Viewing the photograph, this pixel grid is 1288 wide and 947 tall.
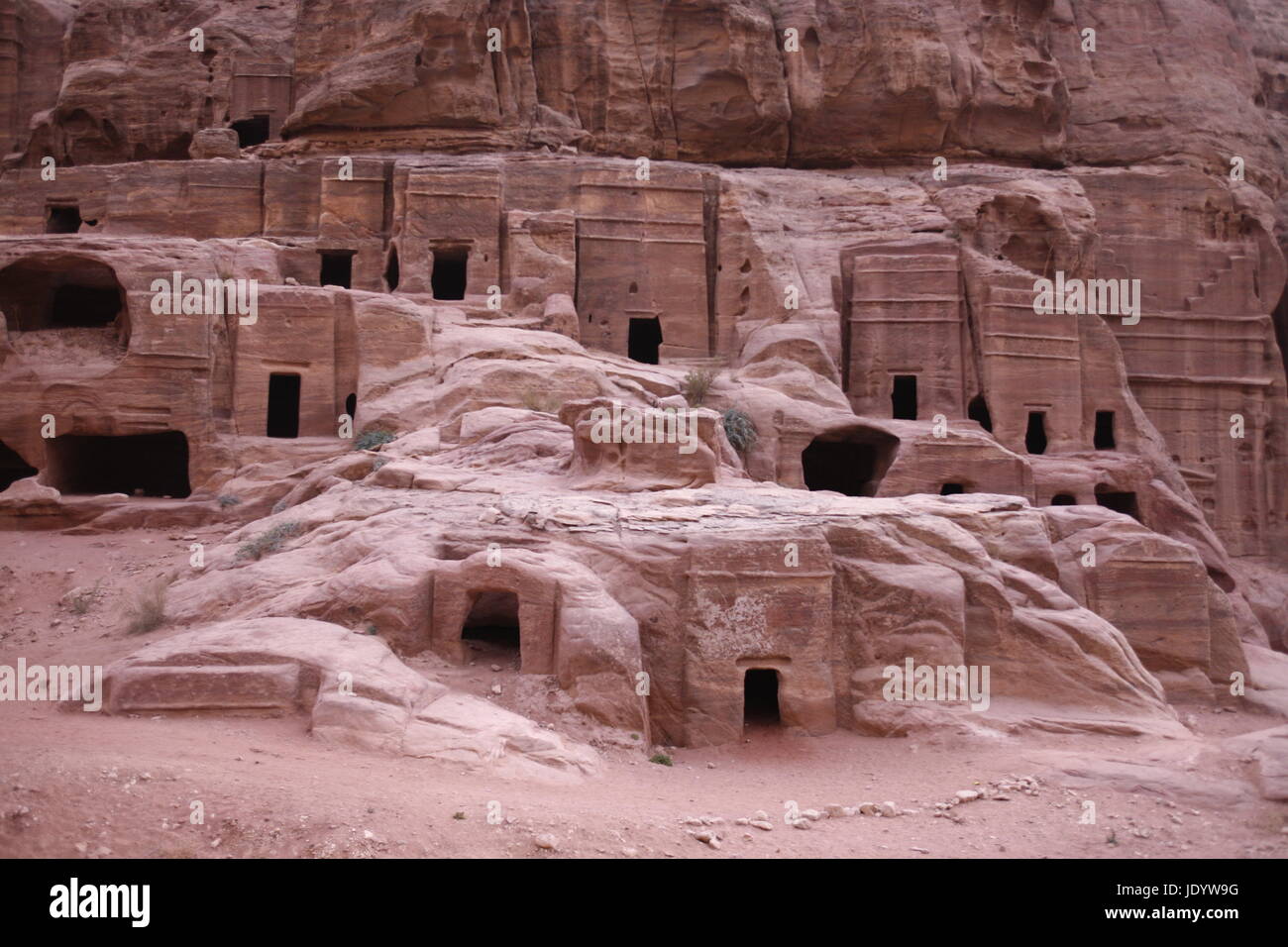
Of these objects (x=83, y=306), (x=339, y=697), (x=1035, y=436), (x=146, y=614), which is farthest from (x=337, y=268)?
(x=339, y=697)

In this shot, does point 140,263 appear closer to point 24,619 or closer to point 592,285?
point 24,619

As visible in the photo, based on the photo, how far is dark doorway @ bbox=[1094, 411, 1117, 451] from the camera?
2950 centimetres

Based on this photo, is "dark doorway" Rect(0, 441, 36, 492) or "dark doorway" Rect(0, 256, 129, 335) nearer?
"dark doorway" Rect(0, 256, 129, 335)

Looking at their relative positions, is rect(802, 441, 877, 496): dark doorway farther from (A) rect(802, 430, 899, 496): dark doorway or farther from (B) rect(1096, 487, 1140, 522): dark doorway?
(B) rect(1096, 487, 1140, 522): dark doorway

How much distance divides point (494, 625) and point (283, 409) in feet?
43.9

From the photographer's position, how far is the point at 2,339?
71.9 feet

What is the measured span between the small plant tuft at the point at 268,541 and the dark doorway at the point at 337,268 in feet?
47.9

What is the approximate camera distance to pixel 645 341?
1202 inches

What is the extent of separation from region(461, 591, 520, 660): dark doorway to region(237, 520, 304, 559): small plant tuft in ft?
10.1

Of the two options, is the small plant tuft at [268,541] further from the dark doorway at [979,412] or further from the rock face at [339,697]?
the dark doorway at [979,412]

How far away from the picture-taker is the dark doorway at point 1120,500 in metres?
26.9

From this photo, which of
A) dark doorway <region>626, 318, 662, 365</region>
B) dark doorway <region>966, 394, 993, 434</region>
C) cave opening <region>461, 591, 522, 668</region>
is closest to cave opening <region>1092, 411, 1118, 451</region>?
dark doorway <region>966, 394, 993, 434</region>

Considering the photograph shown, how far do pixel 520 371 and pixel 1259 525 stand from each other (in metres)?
23.4

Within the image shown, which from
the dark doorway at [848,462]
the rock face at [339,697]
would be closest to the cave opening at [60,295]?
the rock face at [339,697]
